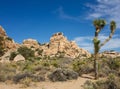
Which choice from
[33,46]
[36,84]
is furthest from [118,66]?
[33,46]

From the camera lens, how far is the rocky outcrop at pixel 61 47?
82044mm

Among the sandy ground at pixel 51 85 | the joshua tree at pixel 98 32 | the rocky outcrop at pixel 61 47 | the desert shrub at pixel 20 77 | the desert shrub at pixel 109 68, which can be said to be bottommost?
the sandy ground at pixel 51 85

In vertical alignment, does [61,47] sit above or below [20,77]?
above

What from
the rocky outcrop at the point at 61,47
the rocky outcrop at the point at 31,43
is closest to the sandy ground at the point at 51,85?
the rocky outcrop at the point at 61,47

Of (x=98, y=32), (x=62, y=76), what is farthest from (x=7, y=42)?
(x=62, y=76)

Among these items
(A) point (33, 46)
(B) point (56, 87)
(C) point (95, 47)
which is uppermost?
(A) point (33, 46)

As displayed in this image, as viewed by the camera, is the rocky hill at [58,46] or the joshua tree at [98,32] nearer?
the joshua tree at [98,32]

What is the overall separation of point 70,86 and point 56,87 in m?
0.83

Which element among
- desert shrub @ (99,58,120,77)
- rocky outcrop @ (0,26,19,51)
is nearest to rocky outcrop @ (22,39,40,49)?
Result: rocky outcrop @ (0,26,19,51)

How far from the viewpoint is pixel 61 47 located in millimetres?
83062

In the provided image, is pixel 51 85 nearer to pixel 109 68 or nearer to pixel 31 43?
pixel 109 68

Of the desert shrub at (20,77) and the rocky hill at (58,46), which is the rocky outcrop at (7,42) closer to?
the rocky hill at (58,46)

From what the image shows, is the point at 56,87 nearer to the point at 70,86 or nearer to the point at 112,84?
the point at 70,86

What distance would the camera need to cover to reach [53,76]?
52.9 feet
